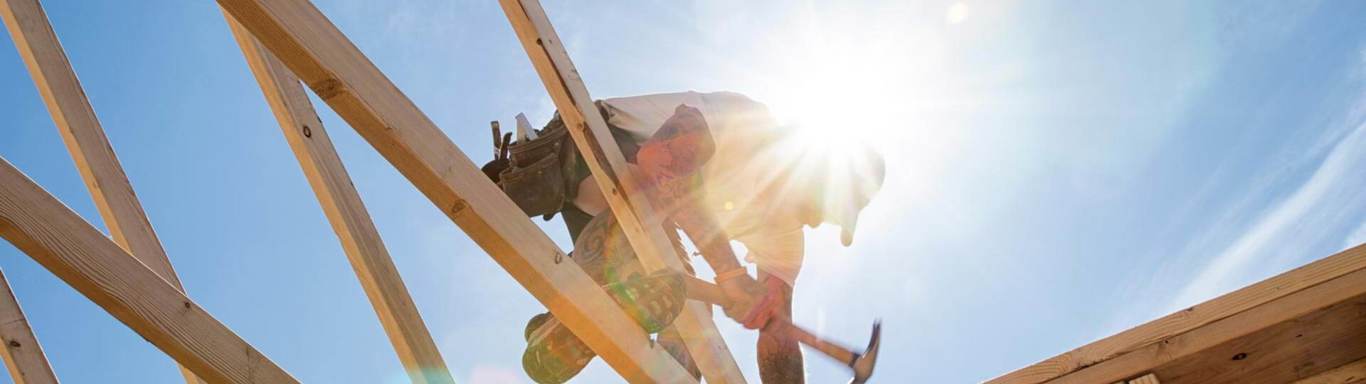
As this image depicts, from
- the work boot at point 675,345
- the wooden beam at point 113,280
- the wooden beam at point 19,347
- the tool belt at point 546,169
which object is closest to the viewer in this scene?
the wooden beam at point 113,280

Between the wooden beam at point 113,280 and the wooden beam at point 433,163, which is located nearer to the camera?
the wooden beam at point 113,280

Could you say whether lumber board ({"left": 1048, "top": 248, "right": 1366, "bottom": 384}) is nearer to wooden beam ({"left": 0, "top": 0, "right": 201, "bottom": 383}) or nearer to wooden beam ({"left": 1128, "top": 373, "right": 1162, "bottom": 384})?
wooden beam ({"left": 1128, "top": 373, "right": 1162, "bottom": 384})

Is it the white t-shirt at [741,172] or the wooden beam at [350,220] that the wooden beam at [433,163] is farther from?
the white t-shirt at [741,172]

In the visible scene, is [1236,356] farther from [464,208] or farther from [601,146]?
[601,146]

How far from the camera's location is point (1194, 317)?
6.66 feet

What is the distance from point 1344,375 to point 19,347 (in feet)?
9.42

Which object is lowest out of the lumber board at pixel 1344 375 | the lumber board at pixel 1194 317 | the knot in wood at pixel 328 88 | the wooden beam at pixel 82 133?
the lumber board at pixel 1344 375

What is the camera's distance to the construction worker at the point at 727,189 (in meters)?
3.16

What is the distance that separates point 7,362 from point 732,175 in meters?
1.96

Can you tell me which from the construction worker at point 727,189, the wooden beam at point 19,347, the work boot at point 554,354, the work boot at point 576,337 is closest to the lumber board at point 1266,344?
the work boot at point 576,337

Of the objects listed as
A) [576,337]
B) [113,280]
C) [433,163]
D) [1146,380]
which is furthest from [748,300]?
[113,280]

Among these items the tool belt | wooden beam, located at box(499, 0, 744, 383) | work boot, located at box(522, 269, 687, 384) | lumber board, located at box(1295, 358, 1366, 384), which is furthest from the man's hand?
lumber board, located at box(1295, 358, 1366, 384)

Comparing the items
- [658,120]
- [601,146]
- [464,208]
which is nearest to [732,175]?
[658,120]

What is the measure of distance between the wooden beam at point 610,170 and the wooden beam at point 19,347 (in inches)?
55.3
